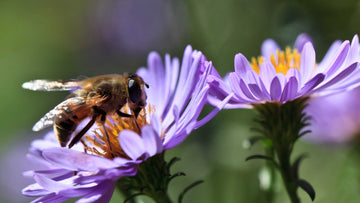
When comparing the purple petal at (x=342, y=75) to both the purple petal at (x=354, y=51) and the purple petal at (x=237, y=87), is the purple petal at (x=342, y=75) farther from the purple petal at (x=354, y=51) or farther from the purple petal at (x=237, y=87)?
the purple petal at (x=237, y=87)

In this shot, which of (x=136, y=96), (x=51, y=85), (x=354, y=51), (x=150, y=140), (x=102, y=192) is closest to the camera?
(x=150, y=140)

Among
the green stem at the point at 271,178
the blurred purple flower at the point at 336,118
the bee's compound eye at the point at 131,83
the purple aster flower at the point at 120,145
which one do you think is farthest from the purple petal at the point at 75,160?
the blurred purple flower at the point at 336,118

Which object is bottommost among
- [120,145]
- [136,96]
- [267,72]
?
[120,145]

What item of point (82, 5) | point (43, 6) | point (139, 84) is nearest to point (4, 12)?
point (43, 6)

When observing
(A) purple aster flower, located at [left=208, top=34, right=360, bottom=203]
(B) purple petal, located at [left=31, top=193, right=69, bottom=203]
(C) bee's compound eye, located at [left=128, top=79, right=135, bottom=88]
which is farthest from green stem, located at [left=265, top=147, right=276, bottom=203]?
(B) purple petal, located at [left=31, top=193, right=69, bottom=203]

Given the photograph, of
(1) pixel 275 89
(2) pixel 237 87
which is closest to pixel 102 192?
(2) pixel 237 87

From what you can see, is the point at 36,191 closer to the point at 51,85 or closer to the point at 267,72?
the point at 51,85
